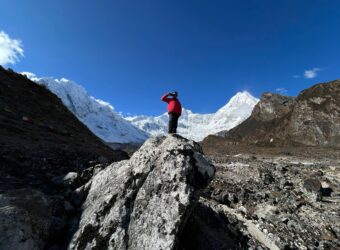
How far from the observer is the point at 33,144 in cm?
1961

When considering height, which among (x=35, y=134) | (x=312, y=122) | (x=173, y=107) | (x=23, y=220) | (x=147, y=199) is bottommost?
(x=23, y=220)

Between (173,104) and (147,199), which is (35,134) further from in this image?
(147,199)

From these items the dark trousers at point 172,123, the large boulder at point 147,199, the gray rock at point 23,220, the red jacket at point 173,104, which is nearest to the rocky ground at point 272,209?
the large boulder at point 147,199

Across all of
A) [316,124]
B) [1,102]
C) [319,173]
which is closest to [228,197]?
[319,173]

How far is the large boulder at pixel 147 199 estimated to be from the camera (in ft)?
27.4

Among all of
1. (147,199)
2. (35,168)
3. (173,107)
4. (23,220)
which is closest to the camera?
(23,220)

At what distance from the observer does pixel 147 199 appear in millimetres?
9070

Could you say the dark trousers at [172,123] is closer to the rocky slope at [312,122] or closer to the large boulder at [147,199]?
the large boulder at [147,199]

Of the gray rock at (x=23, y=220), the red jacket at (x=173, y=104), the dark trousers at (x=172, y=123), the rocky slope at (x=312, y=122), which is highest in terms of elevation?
the rocky slope at (x=312, y=122)

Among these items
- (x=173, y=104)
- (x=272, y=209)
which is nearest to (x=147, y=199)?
(x=173, y=104)

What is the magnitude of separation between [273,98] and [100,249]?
17288 cm

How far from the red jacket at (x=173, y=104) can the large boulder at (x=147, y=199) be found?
3000 millimetres

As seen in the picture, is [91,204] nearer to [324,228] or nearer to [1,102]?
[324,228]

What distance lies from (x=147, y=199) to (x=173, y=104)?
5.55m
